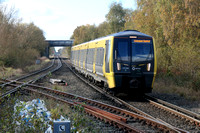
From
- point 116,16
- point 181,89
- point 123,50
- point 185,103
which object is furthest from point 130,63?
point 116,16

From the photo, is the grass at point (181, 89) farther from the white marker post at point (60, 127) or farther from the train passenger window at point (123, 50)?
the white marker post at point (60, 127)

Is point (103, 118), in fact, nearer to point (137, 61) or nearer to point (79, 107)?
point (79, 107)

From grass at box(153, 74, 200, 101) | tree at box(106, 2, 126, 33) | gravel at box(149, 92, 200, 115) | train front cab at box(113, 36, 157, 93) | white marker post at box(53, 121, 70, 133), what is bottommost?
gravel at box(149, 92, 200, 115)

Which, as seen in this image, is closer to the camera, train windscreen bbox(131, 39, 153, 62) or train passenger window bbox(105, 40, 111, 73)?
train windscreen bbox(131, 39, 153, 62)

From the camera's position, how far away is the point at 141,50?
11836mm

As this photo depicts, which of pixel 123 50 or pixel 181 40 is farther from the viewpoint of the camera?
pixel 181 40

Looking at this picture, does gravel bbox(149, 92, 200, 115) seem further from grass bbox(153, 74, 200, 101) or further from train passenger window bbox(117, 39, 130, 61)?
train passenger window bbox(117, 39, 130, 61)

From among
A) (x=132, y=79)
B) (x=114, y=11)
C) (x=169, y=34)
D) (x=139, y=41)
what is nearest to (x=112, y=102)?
(x=132, y=79)

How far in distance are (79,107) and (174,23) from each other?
44.7 feet

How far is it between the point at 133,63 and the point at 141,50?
2.46ft

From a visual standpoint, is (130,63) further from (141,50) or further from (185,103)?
(185,103)

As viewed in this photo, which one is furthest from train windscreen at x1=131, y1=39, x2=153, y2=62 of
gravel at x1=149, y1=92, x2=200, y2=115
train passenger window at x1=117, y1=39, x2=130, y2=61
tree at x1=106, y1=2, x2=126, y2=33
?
tree at x1=106, y1=2, x2=126, y2=33

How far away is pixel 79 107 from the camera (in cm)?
564

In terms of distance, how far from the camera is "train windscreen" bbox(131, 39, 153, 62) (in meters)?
11.7
